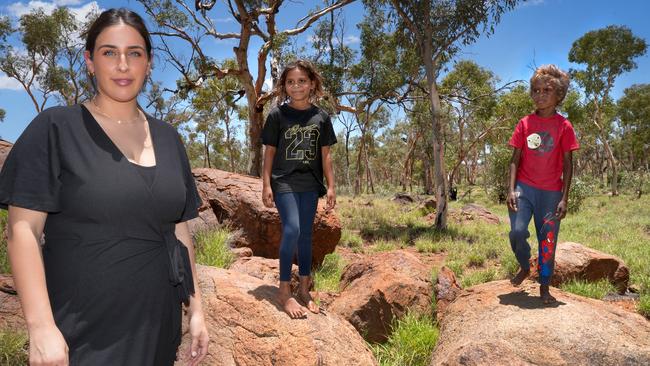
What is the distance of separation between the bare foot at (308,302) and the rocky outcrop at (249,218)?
11.6ft

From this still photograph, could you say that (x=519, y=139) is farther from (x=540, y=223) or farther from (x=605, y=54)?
(x=605, y=54)

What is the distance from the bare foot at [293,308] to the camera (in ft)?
10.9

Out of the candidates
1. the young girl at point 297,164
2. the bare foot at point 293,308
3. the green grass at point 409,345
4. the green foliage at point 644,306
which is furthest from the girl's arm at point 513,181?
the green foliage at point 644,306

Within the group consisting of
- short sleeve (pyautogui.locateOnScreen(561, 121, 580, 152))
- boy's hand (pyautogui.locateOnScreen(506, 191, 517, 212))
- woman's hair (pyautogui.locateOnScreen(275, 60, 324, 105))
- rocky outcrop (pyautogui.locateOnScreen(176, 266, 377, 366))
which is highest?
woman's hair (pyautogui.locateOnScreen(275, 60, 324, 105))

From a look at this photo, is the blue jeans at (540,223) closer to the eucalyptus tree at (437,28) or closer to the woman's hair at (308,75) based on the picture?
the woman's hair at (308,75)

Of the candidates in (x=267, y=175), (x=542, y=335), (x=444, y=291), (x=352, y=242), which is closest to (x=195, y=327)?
(x=267, y=175)

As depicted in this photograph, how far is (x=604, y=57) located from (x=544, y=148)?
27.0 meters

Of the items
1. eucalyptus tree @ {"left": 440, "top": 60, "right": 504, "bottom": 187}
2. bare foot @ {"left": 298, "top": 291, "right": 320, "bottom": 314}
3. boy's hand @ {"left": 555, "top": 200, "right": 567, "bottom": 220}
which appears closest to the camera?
bare foot @ {"left": 298, "top": 291, "right": 320, "bottom": 314}

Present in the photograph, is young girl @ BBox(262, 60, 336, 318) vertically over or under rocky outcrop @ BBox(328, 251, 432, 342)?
over

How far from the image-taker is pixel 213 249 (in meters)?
6.12

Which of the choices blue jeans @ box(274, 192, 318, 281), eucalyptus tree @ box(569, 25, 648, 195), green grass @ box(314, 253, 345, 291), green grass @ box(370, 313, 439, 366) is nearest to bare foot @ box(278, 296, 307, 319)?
blue jeans @ box(274, 192, 318, 281)

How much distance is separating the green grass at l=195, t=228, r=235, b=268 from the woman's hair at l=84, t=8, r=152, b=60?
14.6 feet

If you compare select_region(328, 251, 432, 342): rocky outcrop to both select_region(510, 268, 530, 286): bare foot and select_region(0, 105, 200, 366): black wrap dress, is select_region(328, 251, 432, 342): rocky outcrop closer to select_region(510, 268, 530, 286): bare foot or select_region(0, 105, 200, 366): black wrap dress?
select_region(510, 268, 530, 286): bare foot

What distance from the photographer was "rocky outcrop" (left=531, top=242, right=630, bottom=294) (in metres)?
6.41
